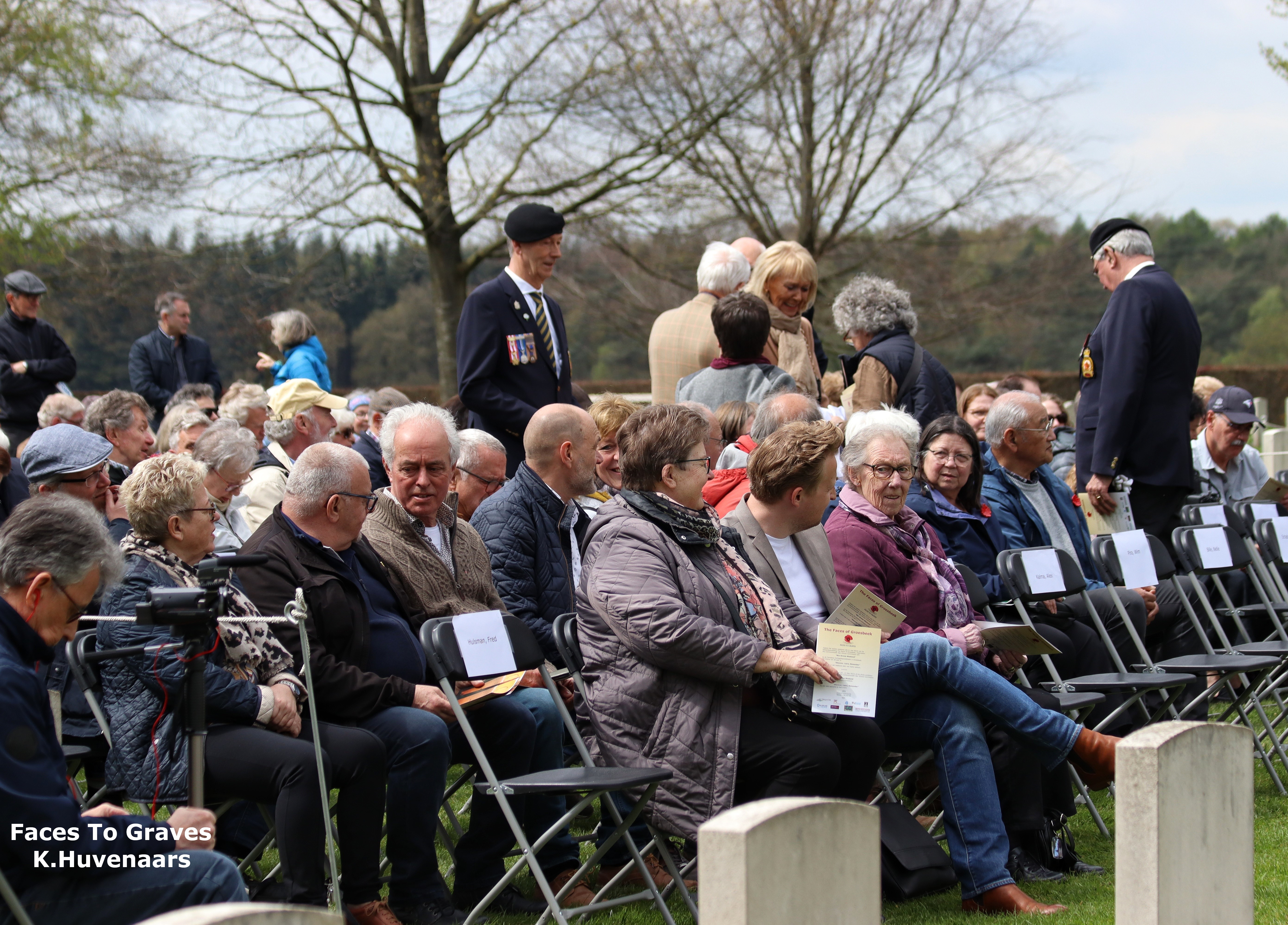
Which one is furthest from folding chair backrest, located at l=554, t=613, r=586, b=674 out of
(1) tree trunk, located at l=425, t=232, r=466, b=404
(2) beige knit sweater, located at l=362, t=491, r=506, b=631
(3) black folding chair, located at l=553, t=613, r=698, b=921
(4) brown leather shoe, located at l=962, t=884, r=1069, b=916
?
(1) tree trunk, located at l=425, t=232, r=466, b=404

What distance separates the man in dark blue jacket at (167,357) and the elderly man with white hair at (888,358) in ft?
18.1

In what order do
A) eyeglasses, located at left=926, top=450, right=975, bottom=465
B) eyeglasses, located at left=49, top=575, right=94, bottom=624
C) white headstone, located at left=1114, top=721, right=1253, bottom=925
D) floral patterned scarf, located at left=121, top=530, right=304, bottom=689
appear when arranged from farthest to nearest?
1. eyeglasses, located at left=926, top=450, right=975, bottom=465
2. floral patterned scarf, located at left=121, top=530, right=304, bottom=689
3. eyeglasses, located at left=49, top=575, right=94, bottom=624
4. white headstone, located at left=1114, top=721, right=1253, bottom=925

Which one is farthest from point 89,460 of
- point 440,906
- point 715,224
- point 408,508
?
point 715,224

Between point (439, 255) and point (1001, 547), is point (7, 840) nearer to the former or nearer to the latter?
point (1001, 547)

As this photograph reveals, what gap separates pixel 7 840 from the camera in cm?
260

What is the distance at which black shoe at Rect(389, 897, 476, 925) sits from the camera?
12.8 ft

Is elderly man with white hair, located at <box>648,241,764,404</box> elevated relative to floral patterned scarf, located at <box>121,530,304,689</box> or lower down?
elevated

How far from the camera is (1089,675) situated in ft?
18.1

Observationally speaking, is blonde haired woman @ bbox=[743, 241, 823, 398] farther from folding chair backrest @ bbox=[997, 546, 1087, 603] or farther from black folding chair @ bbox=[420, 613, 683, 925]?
black folding chair @ bbox=[420, 613, 683, 925]

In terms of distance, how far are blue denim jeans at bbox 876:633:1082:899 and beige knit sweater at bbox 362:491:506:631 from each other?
1.43m

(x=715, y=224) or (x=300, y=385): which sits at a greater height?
(x=715, y=224)

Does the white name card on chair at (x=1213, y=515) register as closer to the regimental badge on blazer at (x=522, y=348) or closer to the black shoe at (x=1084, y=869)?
the black shoe at (x=1084, y=869)

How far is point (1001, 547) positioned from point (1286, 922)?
2.13 m

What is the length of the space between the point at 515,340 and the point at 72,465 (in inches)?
83.9
